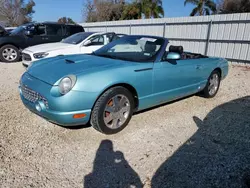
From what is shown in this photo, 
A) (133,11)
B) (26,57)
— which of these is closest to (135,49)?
(26,57)

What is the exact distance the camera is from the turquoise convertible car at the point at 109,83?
8.70 ft

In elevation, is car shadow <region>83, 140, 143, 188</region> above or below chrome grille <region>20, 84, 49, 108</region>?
below

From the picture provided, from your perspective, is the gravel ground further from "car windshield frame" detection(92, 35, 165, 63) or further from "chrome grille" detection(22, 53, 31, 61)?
"chrome grille" detection(22, 53, 31, 61)

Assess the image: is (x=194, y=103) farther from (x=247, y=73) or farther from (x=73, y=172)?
(x=247, y=73)

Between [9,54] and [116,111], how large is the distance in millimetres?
8254

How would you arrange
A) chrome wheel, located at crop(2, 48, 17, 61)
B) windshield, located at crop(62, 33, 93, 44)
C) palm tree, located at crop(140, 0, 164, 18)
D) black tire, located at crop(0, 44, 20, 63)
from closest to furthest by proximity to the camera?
windshield, located at crop(62, 33, 93, 44) → black tire, located at crop(0, 44, 20, 63) → chrome wheel, located at crop(2, 48, 17, 61) → palm tree, located at crop(140, 0, 164, 18)

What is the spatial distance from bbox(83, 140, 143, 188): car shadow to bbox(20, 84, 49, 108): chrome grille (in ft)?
3.34

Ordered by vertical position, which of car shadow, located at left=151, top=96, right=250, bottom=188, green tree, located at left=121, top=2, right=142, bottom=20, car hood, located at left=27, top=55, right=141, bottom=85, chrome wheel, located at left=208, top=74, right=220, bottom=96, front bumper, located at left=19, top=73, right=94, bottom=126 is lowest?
car shadow, located at left=151, top=96, right=250, bottom=188

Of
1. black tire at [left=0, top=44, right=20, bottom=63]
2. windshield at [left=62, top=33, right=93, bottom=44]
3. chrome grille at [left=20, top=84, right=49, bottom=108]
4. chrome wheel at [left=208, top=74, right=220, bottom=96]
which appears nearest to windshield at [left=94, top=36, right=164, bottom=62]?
chrome grille at [left=20, top=84, right=49, bottom=108]

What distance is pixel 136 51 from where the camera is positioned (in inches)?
150

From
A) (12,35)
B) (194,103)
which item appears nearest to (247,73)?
(194,103)

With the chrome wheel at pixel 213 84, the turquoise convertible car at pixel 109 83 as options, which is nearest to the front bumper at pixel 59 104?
the turquoise convertible car at pixel 109 83

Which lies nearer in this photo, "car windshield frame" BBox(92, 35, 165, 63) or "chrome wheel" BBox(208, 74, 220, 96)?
"car windshield frame" BBox(92, 35, 165, 63)

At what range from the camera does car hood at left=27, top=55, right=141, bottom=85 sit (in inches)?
110
